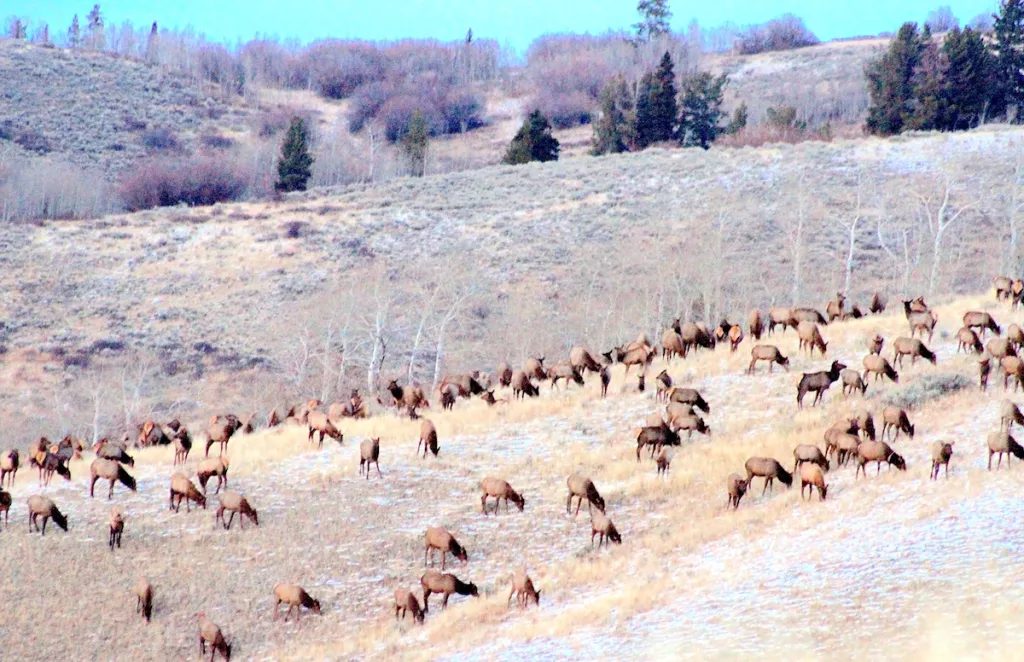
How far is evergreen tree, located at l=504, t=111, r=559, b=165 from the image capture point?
9250 cm

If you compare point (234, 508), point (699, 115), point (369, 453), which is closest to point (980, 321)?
point (369, 453)

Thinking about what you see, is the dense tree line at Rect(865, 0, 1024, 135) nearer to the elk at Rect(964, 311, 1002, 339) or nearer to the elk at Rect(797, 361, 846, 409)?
the elk at Rect(964, 311, 1002, 339)

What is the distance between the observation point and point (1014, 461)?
22.0 metres

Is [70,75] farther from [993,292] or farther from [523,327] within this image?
[993,292]

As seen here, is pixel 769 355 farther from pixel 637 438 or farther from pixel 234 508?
pixel 234 508

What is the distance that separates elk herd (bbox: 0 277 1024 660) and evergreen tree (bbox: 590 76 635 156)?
209 ft

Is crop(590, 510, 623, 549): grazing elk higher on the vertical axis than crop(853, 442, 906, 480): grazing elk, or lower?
lower

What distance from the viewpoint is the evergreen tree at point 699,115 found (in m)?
98.7

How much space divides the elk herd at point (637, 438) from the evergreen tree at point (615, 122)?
63.6m

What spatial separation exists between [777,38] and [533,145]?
259ft

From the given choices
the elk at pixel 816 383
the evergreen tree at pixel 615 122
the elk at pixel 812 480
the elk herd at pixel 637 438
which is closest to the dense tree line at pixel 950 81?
the evergreen tree at pixel 615 122

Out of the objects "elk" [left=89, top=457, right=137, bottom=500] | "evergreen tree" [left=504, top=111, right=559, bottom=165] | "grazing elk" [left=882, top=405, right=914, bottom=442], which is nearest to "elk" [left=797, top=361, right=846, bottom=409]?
"grazing elk" [left=882, top=405, right=914, bottom=442]

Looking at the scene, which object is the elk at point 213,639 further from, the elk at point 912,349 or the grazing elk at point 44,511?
the elk at point 912,349

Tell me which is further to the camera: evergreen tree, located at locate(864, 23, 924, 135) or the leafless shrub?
the leafless shrub
